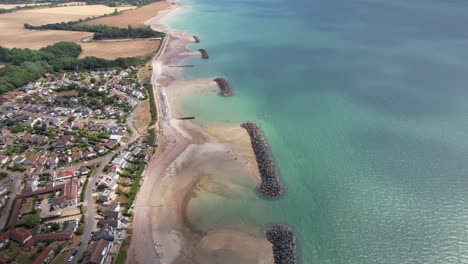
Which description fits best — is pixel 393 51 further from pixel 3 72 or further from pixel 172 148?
pixel 3 72

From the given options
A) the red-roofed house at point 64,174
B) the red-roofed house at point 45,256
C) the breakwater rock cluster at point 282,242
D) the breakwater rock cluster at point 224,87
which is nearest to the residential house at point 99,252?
the red-roofed house at point 45,256

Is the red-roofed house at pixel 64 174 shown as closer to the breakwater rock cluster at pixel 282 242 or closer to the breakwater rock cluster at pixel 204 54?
the breakwater rock cluster at pixel 282 242

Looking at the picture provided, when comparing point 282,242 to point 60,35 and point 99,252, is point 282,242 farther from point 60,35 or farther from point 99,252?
point 60,35

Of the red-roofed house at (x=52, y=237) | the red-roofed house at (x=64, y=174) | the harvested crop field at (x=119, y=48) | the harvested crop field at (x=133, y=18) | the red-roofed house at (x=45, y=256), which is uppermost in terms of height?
the harvested crop field at (x=133, y=18)

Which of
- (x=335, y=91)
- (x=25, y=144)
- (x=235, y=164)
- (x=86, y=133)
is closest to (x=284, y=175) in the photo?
(x=235, y=164)

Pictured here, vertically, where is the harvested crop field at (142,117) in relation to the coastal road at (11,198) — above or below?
above

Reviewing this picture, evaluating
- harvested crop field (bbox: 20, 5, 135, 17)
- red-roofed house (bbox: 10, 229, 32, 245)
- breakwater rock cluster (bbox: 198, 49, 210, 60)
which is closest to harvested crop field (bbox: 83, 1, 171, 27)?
harvested crop field (bbox: 20, 5, 135, 17)
